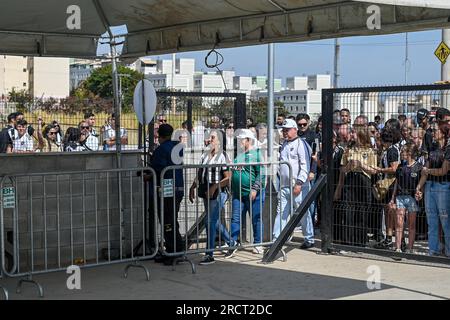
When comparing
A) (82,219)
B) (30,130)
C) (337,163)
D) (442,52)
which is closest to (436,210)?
(337,163)

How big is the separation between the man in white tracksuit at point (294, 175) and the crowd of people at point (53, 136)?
4366 mm

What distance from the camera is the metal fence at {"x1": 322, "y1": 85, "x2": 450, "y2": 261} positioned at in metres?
10.1

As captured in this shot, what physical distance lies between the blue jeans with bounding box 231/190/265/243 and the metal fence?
3.36ft

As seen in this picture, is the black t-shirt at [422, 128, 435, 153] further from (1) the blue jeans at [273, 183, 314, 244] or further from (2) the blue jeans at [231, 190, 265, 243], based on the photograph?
(2) the blue jeans at [231, 190, 265, 243]

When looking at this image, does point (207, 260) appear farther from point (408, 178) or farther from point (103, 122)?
point (103, 122)

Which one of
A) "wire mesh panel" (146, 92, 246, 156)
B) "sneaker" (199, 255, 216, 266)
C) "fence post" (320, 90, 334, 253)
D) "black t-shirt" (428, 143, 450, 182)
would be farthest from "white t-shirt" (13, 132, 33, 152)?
"black t-shirt" (428, 143, 450, 182)

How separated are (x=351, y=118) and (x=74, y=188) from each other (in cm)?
425

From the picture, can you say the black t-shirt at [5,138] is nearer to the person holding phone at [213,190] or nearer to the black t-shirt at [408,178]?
the person holding phone at [213,190]

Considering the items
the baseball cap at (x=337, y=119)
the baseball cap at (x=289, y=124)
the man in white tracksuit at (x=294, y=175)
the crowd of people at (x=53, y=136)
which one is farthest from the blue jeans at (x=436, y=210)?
the crowd of people at (x=53, y=136)

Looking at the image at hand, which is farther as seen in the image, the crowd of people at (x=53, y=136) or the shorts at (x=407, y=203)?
the crowd of people at (x=53, y=136)

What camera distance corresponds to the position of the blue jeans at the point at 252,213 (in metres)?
10.8

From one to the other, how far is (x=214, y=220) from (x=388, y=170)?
2.73 meters
